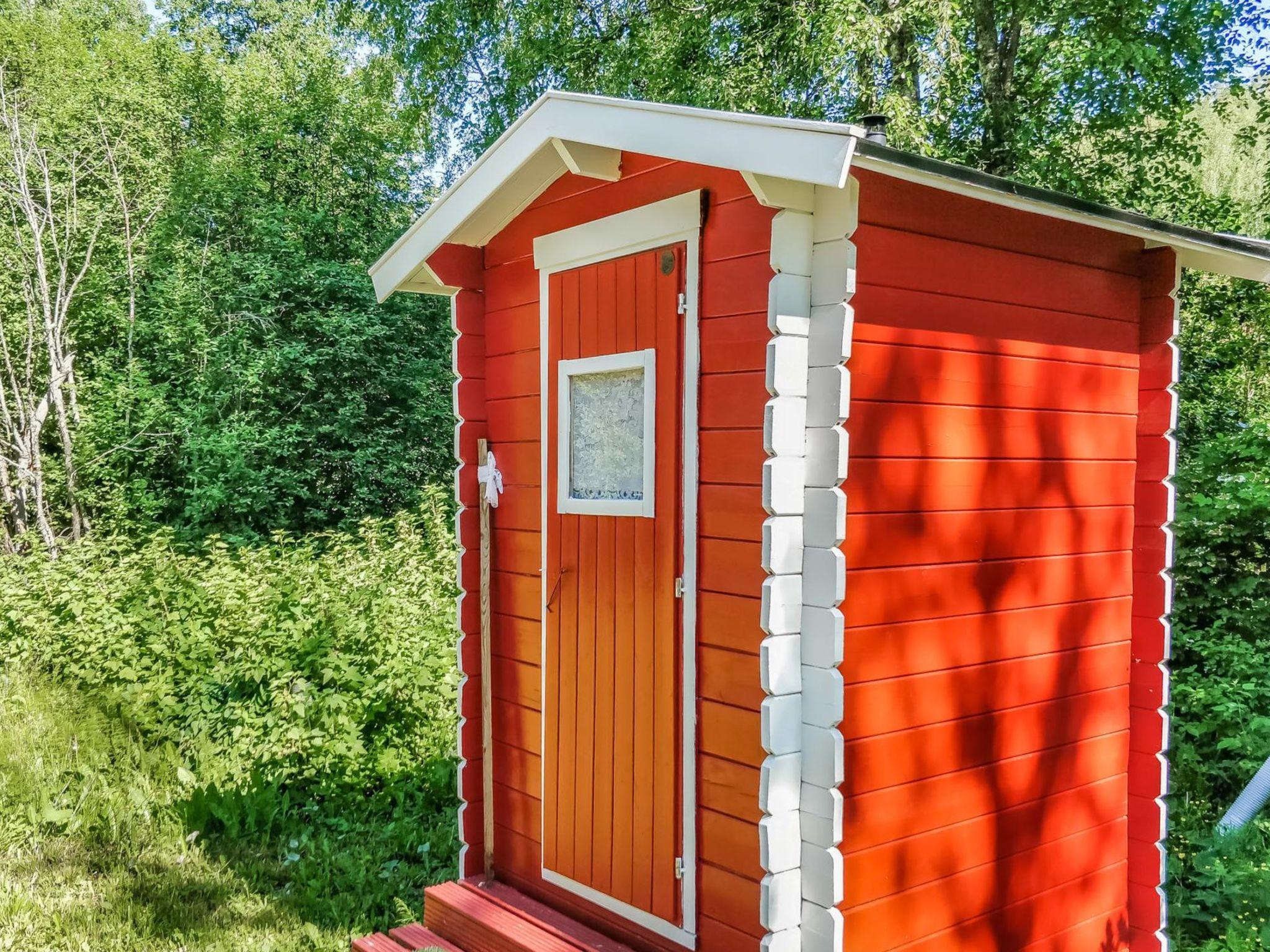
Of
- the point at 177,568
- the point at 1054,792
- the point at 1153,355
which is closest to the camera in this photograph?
the point at 1054,792

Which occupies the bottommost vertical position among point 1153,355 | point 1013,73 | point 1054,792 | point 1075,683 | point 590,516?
point 1054,792

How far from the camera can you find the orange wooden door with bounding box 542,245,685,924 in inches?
118

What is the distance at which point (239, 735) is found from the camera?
5.75 metres

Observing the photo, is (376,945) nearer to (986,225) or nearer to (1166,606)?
(1166,606)

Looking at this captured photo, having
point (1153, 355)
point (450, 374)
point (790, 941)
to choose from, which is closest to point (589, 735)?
point (790, 941)

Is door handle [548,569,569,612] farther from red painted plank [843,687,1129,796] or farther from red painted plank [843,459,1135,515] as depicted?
red painted plank [843,687,1129,796]

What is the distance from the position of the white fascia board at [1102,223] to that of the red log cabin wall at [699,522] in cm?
38

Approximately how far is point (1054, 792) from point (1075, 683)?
36 cm

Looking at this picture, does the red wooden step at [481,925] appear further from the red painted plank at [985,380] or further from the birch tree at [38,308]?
the birch tree at [38,308]

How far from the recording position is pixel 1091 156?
9.23 meters

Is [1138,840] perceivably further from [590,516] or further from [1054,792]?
[590,516]

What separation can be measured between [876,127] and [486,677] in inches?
92.8

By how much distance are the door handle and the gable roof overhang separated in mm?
1268

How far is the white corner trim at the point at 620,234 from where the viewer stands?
116 inches
